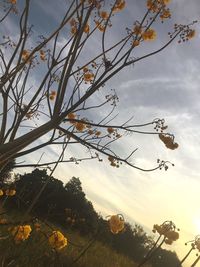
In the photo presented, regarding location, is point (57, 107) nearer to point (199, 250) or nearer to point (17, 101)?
point (17, 101)

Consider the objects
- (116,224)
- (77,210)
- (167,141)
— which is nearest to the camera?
(167,141)

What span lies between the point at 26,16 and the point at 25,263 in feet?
18.2

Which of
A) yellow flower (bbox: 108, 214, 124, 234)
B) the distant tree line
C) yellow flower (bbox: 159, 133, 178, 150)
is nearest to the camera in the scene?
yellow flower (bbox: 159, 133, 178, 150)

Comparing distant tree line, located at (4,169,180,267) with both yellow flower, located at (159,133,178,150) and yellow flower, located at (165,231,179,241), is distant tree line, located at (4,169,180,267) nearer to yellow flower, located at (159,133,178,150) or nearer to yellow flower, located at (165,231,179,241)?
yellow flower, located at (165,231,179,241)

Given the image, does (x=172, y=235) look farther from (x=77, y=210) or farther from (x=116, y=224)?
(x=77, y=210)

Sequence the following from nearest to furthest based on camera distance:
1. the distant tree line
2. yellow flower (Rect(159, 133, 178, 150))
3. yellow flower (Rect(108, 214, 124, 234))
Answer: yellow flower (Rect(159, 133, 178, 150))
yellow flower (Rect(108, 214, 124, 234))
the distant tree line

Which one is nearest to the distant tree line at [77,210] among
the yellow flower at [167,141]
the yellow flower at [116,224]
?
the yellow flower at [116,224]

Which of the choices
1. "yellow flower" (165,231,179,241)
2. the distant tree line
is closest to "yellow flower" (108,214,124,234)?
"yellow flower" (165,231,179,241)

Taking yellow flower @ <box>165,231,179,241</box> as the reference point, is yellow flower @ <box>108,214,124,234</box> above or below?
below

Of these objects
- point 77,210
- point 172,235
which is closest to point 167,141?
point 172,235

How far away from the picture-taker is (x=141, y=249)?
2814 cm

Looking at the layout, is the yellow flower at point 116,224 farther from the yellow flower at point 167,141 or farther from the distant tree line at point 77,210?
the distant tree line at point 77,210

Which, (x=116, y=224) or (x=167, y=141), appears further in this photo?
(x=116, y=224)

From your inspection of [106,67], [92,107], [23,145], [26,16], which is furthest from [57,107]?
[92,107]
